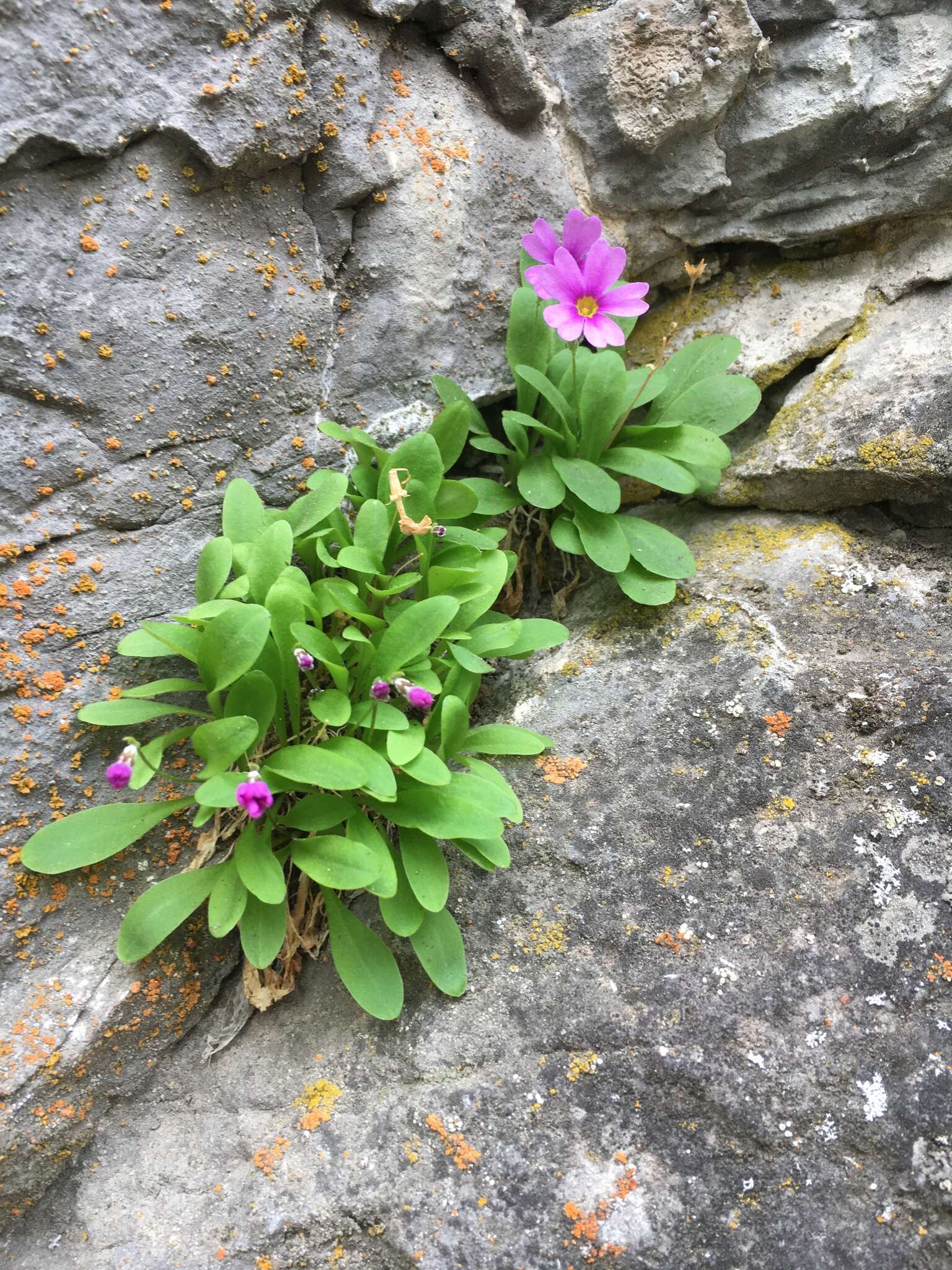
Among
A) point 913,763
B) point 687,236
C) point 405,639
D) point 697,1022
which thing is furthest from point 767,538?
point 697,1022

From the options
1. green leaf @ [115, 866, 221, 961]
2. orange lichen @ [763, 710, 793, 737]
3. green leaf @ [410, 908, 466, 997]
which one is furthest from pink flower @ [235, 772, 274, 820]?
orange lichen @ [763, 710, 793, 737]

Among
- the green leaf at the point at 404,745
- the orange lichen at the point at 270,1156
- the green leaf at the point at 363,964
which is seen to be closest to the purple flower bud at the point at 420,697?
the green leaf at the point at 404,745

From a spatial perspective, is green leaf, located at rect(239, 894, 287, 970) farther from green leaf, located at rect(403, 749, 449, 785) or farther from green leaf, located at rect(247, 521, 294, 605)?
green leaf, located at rect(247, 521, 294, 605)

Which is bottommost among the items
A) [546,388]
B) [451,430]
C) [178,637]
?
[178,637]

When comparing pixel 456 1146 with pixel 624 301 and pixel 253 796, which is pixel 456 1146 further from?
pixel 624 301

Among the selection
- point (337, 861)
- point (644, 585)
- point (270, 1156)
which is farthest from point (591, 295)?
point (270, 1156)

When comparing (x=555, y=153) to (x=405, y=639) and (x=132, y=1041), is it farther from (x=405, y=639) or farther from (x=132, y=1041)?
(x=132, y=1041)
